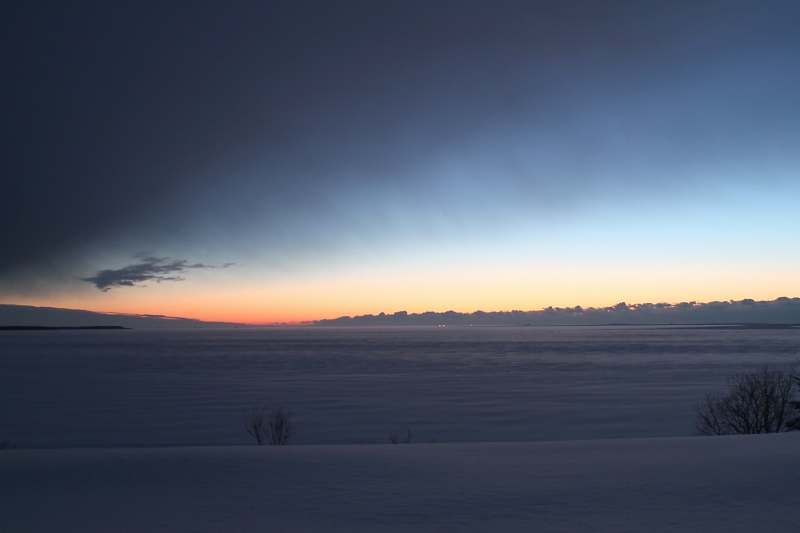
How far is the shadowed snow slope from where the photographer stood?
5.82m

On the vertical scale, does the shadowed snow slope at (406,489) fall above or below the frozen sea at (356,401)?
above

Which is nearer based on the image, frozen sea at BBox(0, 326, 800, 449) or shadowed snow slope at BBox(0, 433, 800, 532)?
shadowed snow slope at BBox(0, 433, 800, 532)

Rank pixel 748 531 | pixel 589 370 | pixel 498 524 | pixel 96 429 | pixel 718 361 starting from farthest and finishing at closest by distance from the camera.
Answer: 1. pixel 718 361
2. pixel 589 370
3. pixel 96 429
4. pixel 498 524
5. pixel 748 531

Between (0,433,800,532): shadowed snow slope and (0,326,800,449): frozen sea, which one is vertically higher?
(0,433,800,532): shadowed snow slope

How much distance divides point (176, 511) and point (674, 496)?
564 cm

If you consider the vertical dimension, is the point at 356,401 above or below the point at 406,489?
below

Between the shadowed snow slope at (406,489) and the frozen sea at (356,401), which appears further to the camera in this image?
the frozen sea at (356,401)

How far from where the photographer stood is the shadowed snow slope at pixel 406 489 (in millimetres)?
5824

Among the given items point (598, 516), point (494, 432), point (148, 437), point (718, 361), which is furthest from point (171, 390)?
point (718, 361)

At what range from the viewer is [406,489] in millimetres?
6957

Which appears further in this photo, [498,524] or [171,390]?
[171,390]

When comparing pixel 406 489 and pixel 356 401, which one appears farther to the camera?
pixel 356 401

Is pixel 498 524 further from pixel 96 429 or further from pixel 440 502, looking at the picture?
pixel 96 429

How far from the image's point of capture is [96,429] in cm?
2462
